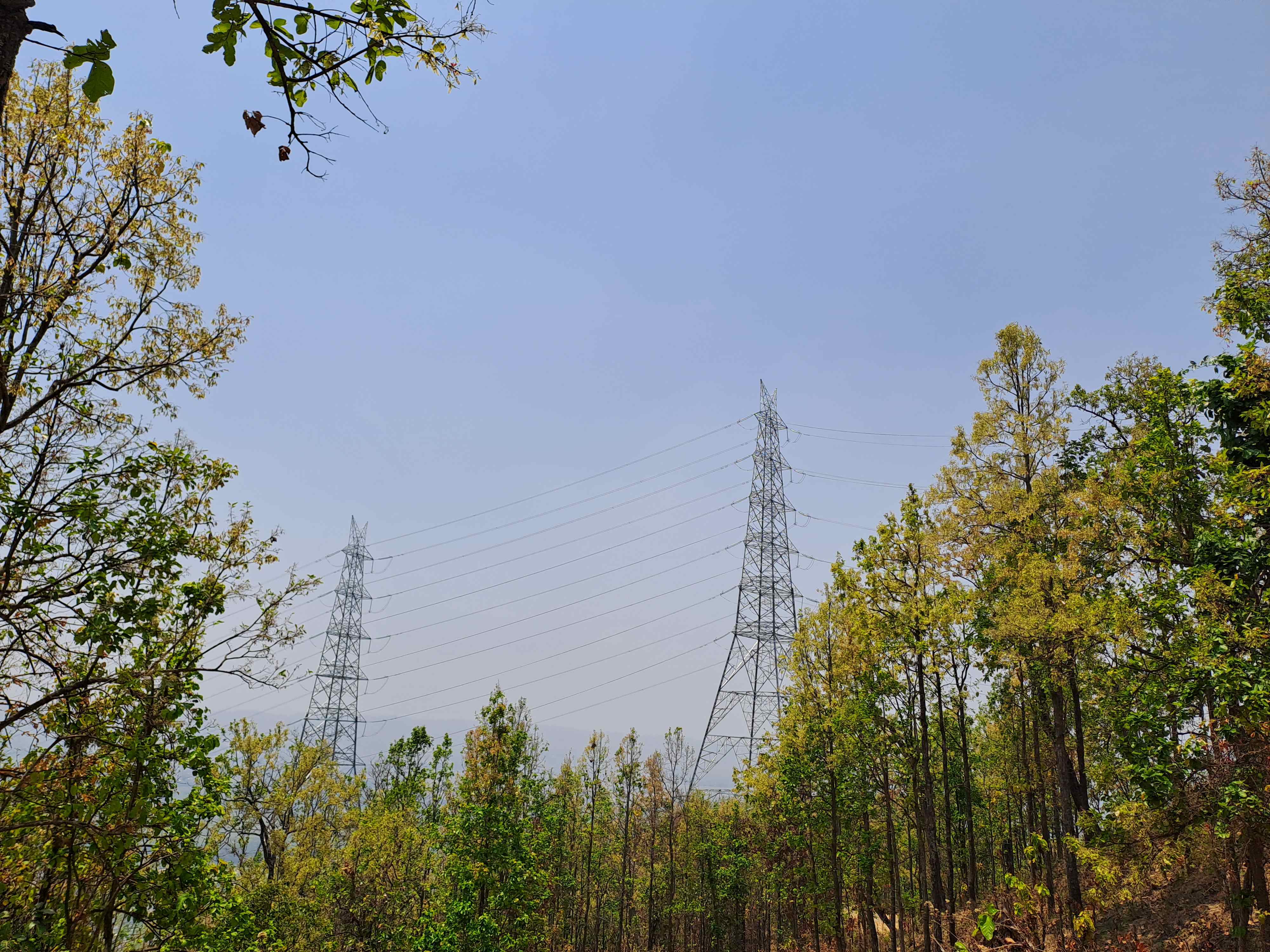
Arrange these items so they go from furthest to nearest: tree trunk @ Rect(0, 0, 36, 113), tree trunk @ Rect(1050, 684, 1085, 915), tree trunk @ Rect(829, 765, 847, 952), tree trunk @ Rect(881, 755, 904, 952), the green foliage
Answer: tree trunk @ Rect(829, 765, 847, 952), tree trunk @ Rect(881, 755, 904, 952), tree trunk @ Rect(1050, 684, 1085, 915), tree trunk @ Rect(0, 0, 36, 113), the green foliage

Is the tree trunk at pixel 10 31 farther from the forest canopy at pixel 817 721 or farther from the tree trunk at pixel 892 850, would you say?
the tree trunk at pixel 892 850

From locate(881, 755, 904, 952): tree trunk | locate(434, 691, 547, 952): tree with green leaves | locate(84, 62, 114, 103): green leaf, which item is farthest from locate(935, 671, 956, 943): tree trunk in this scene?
locate(84, 62, 114, 103): green leaf

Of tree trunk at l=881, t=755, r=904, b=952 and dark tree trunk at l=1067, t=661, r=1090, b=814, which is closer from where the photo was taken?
dark tree trunk at l=1067, t=661, r=1090, b=814

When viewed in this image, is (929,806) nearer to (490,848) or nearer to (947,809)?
(947,809)

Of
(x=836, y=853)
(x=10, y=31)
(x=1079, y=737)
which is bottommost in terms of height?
(x=836, y=853)

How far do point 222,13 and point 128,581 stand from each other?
5182 mm

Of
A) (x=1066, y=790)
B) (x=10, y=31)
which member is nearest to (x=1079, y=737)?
(x=1066, y=790)

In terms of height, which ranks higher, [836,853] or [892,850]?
[892,850]

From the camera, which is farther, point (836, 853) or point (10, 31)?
point (836, 853)

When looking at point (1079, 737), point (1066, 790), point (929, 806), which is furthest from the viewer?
point (1066, 790)

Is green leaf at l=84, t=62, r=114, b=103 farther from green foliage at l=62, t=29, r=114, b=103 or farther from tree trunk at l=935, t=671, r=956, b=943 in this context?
tree trunk at l=935, t=671, r=956, b=943

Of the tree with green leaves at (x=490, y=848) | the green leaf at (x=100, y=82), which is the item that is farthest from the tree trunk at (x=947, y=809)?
the green leaf at (x=100, y=82)

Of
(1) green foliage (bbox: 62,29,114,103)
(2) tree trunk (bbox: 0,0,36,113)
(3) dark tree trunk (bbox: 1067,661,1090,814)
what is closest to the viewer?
(1) green foliage (bbox: 62,29,114,103)

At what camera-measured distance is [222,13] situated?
8.68 feet
